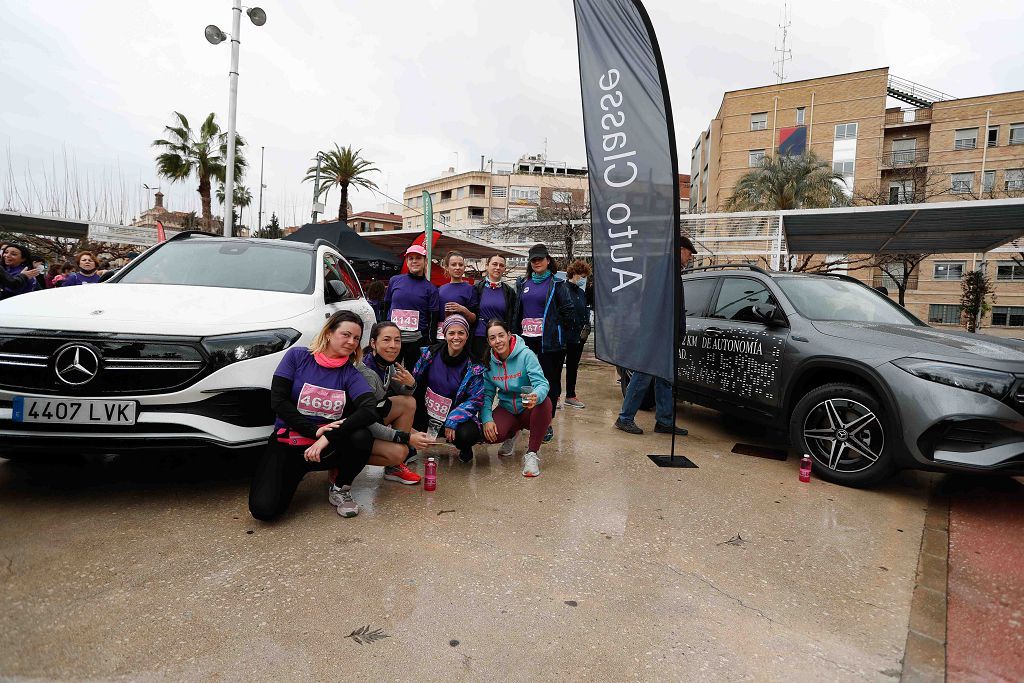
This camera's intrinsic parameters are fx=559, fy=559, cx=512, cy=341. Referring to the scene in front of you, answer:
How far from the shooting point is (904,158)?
42719mm

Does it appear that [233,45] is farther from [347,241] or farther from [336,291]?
[336,291]

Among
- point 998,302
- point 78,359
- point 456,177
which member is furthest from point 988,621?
point 456,177

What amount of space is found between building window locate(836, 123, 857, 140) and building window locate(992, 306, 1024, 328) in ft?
51.7

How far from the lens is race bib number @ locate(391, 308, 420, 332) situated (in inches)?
209

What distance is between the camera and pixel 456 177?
71.7 metres

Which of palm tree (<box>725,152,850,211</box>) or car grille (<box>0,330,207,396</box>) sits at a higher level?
palm tree (<box>725,152,850,211</box>)

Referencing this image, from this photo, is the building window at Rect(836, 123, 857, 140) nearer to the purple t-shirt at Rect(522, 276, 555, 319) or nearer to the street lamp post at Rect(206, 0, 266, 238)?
the street lamp post at Rect(206, 0, 266, 238)

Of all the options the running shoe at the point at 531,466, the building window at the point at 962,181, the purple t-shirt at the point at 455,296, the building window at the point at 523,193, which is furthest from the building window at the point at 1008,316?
the running shoe at the point at 531,466

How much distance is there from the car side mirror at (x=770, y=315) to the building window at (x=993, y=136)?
4903 cm

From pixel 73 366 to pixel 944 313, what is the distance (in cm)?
4885

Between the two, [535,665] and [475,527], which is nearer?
[535,665]

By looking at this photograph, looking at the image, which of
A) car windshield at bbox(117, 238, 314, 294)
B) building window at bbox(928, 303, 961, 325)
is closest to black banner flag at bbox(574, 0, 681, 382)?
car windshield at bbox(117, 238, 314, 294)

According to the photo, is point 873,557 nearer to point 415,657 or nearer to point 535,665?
point 535,665

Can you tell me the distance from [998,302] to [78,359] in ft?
159
